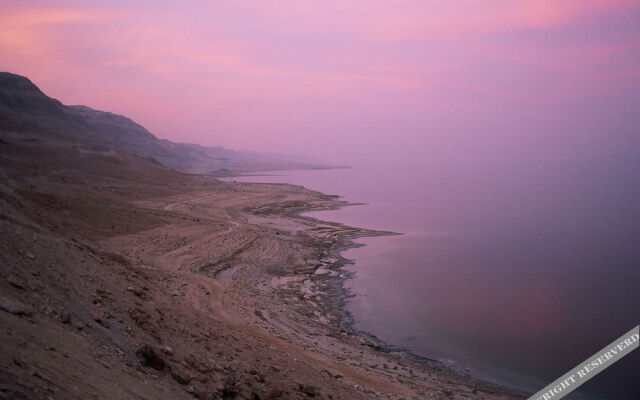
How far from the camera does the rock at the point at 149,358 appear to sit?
664cm

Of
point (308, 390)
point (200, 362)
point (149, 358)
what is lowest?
point (308, 390)

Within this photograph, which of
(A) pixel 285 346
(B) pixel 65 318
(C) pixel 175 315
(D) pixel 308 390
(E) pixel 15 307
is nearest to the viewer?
(E) pixel 15 307

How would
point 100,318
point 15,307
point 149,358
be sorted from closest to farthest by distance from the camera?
point 15,307
point 149,358
point 100,318

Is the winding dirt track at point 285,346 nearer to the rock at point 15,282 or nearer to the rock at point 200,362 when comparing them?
the rock at point 200,362

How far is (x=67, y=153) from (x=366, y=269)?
158 feet

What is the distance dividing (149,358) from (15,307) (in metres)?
2.07

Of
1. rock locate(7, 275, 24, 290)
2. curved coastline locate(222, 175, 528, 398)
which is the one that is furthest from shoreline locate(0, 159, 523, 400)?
curved coastline locate(222, 175, 528, 398)

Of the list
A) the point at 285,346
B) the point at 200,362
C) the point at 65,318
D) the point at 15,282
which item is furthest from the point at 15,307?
the point at 285,346

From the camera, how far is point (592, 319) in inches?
749

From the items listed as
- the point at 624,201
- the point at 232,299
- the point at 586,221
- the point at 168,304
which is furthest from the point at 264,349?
the point at 624,201

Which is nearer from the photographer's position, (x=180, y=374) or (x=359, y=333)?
(x=180, y=374)

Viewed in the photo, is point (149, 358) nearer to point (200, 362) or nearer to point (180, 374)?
point (180, 374)

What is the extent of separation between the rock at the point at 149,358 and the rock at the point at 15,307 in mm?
1691

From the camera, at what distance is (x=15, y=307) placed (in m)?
5.86
